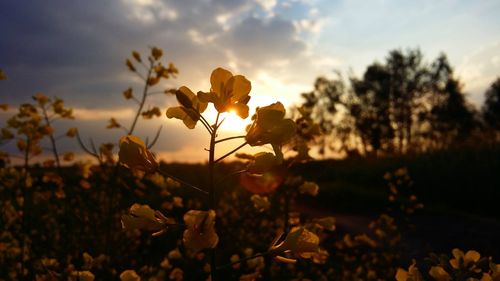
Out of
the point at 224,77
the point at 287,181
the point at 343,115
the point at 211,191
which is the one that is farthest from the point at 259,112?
the point at 343,115

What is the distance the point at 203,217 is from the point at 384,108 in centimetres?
4363

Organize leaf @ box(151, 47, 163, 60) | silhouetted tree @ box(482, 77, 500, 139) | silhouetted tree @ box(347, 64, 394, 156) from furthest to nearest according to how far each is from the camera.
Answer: silhouetted tree @ box(482, 77, 500, 139) → silhouetted tree @ box(347, 64, 394, 156) → leaf @ box(151, 47, 163, 60)

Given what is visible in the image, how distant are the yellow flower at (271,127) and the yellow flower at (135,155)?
368mm

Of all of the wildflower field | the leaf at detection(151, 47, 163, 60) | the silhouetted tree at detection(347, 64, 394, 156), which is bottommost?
the wildflower field

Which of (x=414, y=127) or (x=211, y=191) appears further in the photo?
(x=414, y=127)

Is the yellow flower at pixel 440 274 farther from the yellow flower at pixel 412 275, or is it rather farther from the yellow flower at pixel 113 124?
the yellow flower at pixel 113 124

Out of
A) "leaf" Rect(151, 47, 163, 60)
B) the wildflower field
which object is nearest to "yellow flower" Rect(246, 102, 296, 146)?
the wildflower field

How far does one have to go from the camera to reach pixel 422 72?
42969 mm

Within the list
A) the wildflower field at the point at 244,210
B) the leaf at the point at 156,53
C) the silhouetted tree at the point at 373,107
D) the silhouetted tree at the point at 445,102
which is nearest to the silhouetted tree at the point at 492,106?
the silhouetted tree at the point at 445,102

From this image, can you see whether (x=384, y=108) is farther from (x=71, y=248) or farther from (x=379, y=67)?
(x=71, y=248)

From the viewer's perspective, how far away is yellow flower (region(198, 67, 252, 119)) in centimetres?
160

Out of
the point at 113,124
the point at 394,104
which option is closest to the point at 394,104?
the point at 394,104

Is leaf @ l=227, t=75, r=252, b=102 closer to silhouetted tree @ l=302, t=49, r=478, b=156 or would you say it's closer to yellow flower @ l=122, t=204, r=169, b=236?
yellow flower @ l=122, t=204, r=169, b=236

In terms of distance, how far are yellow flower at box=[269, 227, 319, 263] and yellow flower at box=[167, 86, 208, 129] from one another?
53 centimetres
